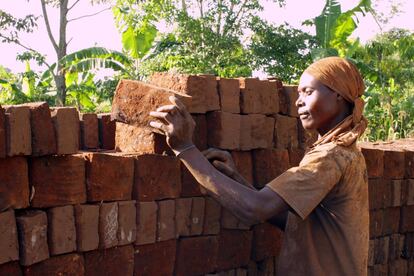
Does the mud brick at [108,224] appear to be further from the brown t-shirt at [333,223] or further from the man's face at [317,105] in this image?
the man's face at [317,105]

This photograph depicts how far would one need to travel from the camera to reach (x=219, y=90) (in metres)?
4.03

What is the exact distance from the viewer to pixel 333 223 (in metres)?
3.19

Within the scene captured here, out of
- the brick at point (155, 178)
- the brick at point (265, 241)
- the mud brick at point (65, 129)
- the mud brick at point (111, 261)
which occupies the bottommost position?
the brick at point (265, 241)

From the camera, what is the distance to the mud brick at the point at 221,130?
3.97 m

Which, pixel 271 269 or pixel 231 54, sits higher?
pixel 231 54

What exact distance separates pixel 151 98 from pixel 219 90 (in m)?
0.62

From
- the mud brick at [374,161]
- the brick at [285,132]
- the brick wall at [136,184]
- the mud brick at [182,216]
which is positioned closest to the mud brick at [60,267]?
the brick wall at [136,184]

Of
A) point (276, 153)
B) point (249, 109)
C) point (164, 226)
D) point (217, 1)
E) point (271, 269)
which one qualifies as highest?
point (217, 1)

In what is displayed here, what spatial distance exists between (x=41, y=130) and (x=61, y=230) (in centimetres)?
52

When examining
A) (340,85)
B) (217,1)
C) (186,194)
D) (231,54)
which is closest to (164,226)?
(186,194)

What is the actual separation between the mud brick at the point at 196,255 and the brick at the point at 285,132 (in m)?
0.90

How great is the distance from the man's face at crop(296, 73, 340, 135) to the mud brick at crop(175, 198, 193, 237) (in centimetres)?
93

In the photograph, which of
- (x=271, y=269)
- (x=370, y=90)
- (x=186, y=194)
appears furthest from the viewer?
(x=370, y=90)

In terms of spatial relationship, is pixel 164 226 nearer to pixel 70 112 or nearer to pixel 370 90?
pixel 70 112
